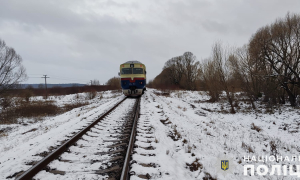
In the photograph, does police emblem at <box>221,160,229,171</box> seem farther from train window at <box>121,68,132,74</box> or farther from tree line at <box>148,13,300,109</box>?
train window at <box>121,68,132,74</box>

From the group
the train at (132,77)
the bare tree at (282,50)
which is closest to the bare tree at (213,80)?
the bare tree at (282,50)

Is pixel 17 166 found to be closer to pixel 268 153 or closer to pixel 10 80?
pixel 268 153

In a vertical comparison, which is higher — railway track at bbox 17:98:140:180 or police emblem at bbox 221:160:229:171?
railway track at bbox 17:98:140:180

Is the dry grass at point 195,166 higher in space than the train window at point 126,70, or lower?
lower

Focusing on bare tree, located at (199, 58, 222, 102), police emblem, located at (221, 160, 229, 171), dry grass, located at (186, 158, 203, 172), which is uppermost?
bare tree, located at (199, 58, 222, 102)

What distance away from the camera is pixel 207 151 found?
3992mm

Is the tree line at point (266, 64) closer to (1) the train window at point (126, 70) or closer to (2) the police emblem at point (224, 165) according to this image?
(1) the train window at point (126, 70)

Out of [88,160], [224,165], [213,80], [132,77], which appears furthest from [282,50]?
[88,160]

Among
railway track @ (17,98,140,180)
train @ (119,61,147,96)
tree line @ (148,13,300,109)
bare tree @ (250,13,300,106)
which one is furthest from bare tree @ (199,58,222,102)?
railway track @ (17,98,140,180)

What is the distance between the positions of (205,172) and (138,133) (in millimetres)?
2347

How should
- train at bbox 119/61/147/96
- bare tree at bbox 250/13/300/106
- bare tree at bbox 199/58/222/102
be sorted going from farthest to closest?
train at bbox 119/61/147/96
bare tree at bbox 199/58/222/102
bare tree at bbox 250/13/300/106

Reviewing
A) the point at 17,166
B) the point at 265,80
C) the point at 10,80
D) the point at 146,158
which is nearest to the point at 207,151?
the point at 146,158

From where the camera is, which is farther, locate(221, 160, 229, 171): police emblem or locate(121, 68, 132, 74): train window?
locate(121, 68, 132, 74): train window

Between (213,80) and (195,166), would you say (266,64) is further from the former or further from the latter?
(195,166)
